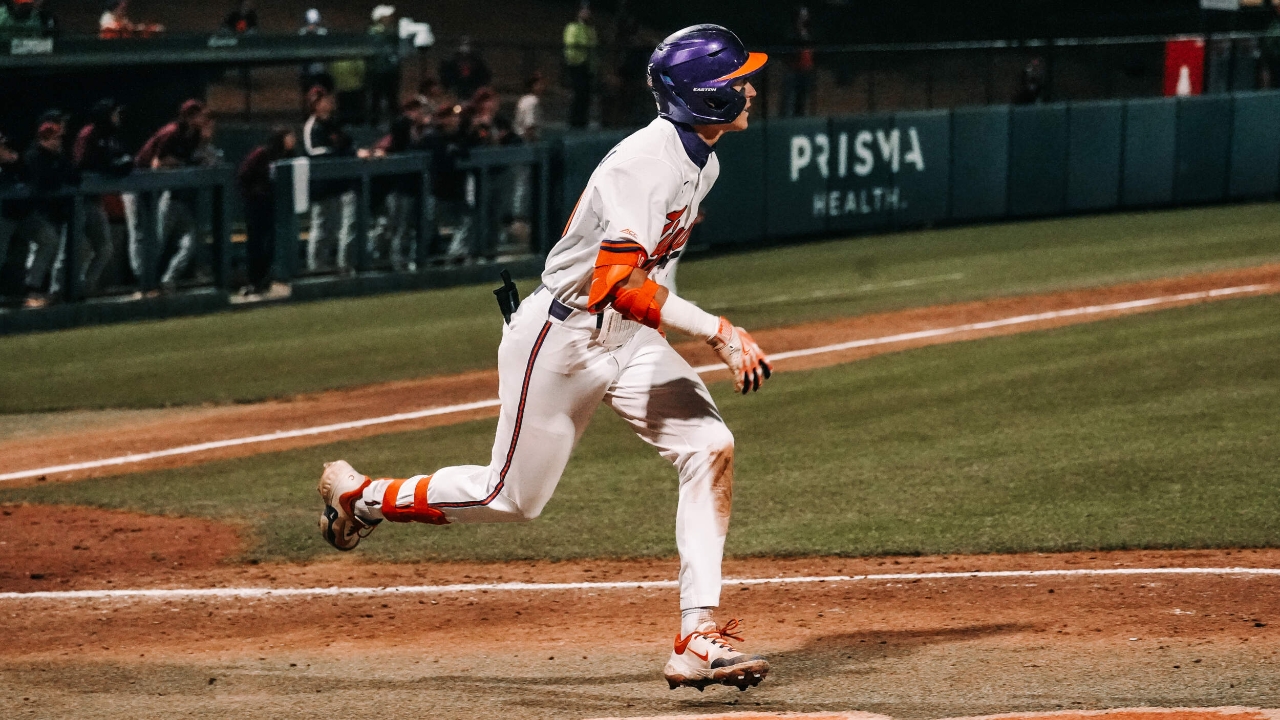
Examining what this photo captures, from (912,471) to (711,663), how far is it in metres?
4.13

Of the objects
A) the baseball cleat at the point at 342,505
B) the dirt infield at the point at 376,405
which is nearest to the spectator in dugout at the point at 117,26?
the dirt infield at the point at 376,405

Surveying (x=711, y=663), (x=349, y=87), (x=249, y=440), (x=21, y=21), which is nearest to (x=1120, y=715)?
(x=711, y=663)

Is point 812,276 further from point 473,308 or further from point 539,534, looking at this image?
point 539,534

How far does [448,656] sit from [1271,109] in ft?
71.4

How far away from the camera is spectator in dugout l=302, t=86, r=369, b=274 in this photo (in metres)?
17.0

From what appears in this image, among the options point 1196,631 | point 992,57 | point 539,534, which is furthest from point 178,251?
point 992,57

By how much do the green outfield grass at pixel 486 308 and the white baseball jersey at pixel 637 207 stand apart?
24.1 ft

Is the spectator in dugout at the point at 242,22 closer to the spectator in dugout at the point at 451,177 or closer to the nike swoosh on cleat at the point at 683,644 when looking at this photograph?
the spectator in dugout at the point at 451,177

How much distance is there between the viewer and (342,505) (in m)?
6.07

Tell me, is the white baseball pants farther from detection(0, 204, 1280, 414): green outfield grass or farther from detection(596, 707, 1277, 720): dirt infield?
detection(0, 204, 1280, 414): green outfield grass

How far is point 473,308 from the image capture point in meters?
16.8

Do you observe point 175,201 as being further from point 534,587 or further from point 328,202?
point 534,587

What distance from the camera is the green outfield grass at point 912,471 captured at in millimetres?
7797

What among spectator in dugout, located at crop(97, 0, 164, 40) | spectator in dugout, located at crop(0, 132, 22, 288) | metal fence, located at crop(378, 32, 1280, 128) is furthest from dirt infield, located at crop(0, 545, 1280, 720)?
metal fence, located at crop(378, 32, 1280, 128)
